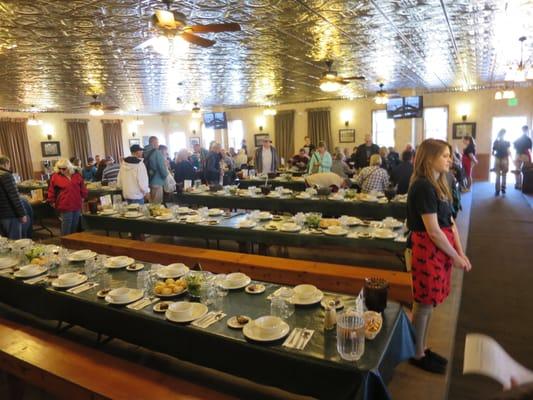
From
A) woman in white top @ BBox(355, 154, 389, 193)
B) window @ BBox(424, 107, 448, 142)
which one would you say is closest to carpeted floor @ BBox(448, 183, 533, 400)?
woman in white top @ BBox(355, 154, 389, 193)

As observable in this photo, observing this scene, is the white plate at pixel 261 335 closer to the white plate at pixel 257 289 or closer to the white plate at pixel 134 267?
the white plate at pixel 257 289

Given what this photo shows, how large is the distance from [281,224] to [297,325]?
234 centimetres

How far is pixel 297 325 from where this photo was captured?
2.24 m

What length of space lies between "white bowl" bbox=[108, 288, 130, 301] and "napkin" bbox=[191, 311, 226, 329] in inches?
24.6

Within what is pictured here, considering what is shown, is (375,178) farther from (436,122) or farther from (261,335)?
(436,122)

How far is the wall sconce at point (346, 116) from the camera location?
14547 mm

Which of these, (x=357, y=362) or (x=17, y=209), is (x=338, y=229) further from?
(x=17, y=209)

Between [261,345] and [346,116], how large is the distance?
44.4 feet

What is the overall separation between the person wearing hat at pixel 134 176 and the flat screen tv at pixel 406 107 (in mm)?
8387

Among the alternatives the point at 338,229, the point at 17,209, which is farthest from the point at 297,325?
the point at 17,209

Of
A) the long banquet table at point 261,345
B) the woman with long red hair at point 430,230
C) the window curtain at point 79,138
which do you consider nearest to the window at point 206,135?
the window curtain at point 79,138

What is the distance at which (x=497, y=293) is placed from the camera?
14.0ft

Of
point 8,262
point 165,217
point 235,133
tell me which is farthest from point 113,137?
point 8,262

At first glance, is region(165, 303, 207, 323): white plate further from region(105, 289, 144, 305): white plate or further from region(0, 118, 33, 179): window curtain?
region(0, 118, 33, 179): window curtain
